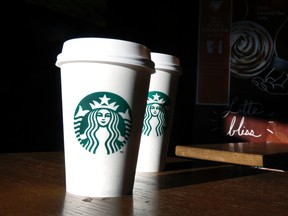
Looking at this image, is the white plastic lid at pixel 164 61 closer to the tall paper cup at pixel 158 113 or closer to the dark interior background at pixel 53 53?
the tall paper cup at pixel 158 113

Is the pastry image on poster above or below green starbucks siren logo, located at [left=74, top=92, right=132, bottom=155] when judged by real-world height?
above

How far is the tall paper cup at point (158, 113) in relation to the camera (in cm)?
81

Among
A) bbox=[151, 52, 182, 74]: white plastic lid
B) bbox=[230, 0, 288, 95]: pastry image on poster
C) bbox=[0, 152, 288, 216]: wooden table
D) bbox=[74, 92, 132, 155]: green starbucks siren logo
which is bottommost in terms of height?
bbox=[0, 152, 288, 216]: wooden table

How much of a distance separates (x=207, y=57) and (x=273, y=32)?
53cm

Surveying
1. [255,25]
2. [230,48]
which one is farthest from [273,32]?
[230,48]

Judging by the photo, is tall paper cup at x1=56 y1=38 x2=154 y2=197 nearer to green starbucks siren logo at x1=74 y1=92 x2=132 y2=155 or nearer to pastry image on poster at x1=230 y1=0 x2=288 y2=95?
green starbucks siren logo at x1=74 y1=92 x2=132 y2=155

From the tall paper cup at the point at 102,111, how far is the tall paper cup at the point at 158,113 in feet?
0.70

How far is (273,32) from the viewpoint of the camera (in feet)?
9.45

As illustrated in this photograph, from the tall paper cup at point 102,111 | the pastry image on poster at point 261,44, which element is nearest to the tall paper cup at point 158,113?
the tall paper cup at point 102,111

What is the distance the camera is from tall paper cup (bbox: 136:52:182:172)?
2.66ft

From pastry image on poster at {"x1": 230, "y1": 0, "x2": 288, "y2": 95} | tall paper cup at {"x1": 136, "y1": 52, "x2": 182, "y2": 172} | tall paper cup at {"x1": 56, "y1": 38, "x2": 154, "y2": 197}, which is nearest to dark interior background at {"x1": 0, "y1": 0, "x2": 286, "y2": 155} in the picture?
pastry image on poster at {"x1": 230, "y1": 0, "x2": 288, "y2": 95}

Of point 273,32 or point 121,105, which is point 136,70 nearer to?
point 121,105

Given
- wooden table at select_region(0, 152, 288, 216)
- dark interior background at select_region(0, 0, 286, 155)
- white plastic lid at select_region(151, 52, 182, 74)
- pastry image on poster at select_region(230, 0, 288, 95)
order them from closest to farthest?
wooden table at select_region(0, 152, 288, 216)
white plastic lid at select_region(151, 52, 182, 74)
pastry image on poster at select_region(230, 0, 288, 95)
dark interior background at select_region(0, 0, 286, 155)

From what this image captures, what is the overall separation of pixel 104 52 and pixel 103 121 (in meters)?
0.10
